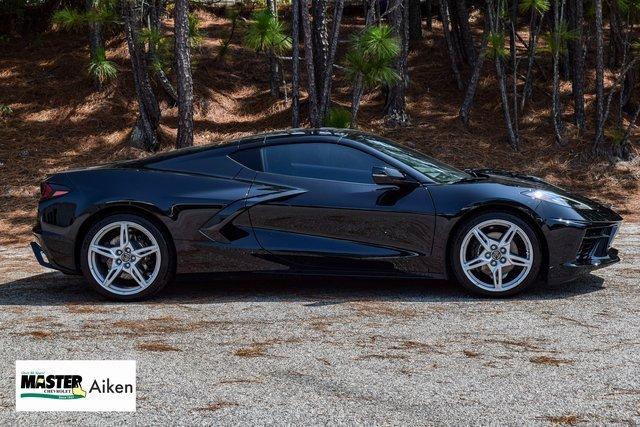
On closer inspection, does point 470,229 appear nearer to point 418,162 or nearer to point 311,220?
point 418,162

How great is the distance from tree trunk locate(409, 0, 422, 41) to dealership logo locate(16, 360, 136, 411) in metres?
15.0

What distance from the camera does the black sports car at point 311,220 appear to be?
6.78 m

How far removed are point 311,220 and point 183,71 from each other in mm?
6654

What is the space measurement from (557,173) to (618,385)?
9375 mm

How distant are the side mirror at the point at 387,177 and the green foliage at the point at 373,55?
490cm

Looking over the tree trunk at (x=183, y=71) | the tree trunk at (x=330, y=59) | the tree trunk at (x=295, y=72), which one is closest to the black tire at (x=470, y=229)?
the tree trunk at (x=330, y=59)

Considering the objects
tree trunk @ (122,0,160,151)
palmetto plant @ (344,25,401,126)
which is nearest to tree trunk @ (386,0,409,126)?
palmetto plant @ (344,25,401,126)

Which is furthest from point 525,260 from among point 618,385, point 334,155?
point 618,385

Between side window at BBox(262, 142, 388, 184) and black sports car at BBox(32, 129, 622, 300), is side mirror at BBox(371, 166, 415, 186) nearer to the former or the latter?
black sports car at BBox(32, 129, 622, 300)

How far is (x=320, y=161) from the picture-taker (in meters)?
7.10

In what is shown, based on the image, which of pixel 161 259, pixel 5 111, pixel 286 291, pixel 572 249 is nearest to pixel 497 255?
pixel 572 249

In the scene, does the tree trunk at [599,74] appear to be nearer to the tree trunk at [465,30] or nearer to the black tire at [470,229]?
the tree trunk at [465,30]

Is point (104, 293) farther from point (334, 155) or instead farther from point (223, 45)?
point (223, 45)

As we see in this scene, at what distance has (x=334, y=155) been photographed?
709 centimetres
